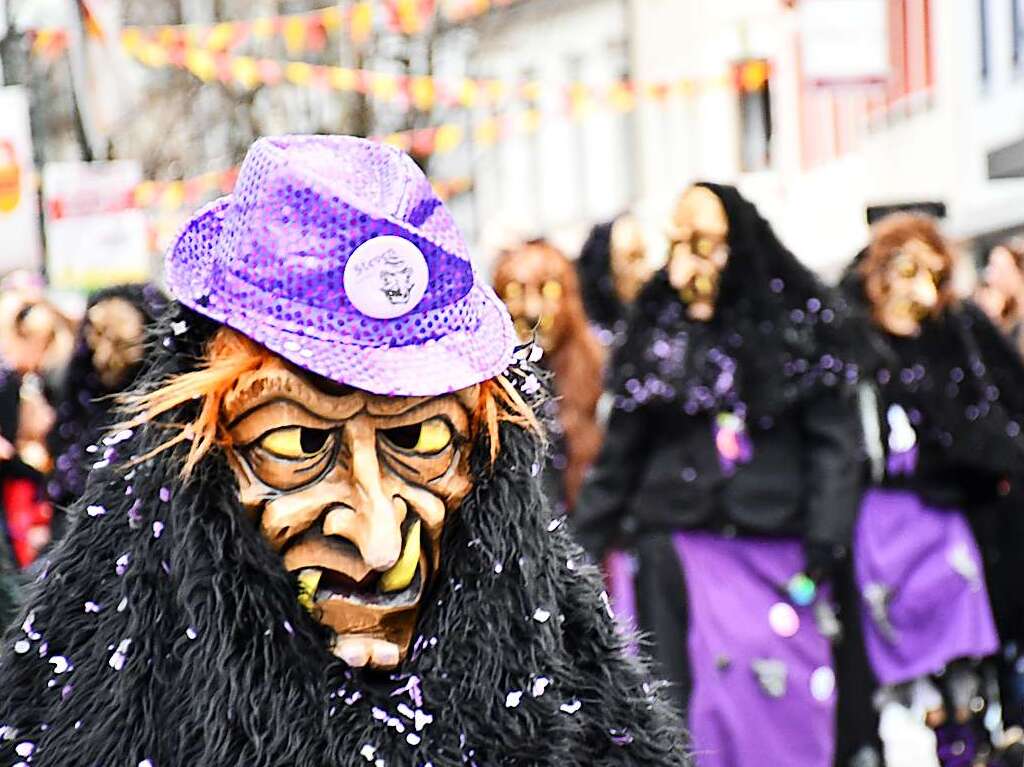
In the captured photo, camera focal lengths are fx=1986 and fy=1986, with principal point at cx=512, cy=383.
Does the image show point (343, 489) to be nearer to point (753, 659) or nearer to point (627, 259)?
point (753, 659)

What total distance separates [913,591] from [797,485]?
649 millimetres

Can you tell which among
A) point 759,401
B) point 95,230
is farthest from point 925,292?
point 95,230

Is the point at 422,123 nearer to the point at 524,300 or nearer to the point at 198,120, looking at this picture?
the point at 198,120

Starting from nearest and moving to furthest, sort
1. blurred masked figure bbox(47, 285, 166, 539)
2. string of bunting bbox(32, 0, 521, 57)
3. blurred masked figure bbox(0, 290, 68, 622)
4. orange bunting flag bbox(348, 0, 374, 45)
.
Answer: blurred masked figure bbox(47, 285, 166, 539)
blurred masked figure bbox(0, 290, 68, 622)
string of bunting bbox(32, 0, 521, 57)
orange bunting flag bbox(348, 0, 374, 45)

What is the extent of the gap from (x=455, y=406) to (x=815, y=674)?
162 inches

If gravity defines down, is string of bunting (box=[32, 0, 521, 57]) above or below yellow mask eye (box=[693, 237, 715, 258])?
above

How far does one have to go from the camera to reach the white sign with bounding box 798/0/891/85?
48.6ft

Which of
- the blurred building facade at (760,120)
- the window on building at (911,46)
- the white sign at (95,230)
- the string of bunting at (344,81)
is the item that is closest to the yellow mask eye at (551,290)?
the blurred building facade at (760,120)

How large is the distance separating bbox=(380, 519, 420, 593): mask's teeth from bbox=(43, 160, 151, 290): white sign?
12915mm

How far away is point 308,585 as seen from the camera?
2.26 m

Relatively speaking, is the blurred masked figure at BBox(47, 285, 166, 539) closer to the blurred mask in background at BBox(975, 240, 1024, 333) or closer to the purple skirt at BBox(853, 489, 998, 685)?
the purple skirt at BBox(853, 489, 998, 685)

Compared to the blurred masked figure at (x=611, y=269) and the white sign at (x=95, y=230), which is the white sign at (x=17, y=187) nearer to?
the white sign at (x=95, y=230)

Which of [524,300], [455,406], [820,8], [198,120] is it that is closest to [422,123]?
[198,120]

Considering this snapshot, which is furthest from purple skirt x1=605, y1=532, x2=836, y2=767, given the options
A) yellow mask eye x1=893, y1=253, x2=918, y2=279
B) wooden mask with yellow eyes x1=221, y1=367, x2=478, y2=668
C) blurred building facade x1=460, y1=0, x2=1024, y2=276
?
wooden mask with yellow eyes x1=221, y1=367, x2=478, y2=668
